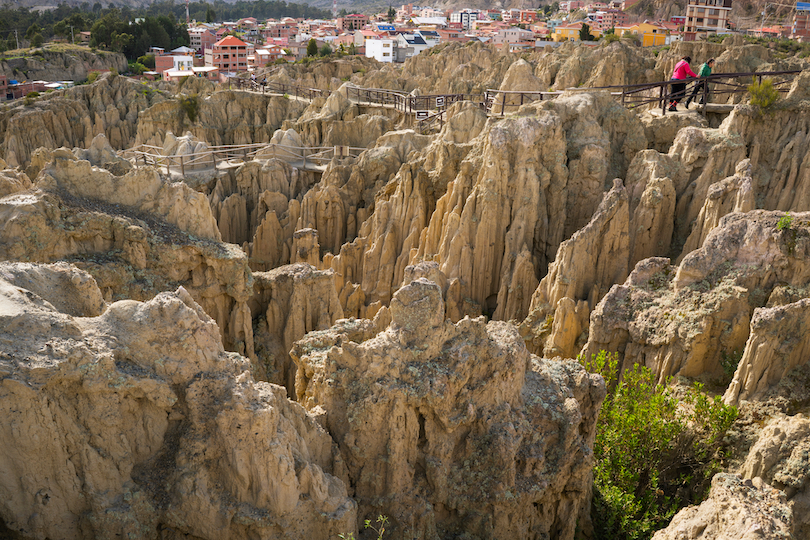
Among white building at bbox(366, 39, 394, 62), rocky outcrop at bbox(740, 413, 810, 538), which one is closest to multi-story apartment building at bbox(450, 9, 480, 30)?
white building at bbox(366, 39, 394, 62)

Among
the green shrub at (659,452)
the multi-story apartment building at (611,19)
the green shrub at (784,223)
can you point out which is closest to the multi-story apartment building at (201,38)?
the multi-story apartment building at (611,19)

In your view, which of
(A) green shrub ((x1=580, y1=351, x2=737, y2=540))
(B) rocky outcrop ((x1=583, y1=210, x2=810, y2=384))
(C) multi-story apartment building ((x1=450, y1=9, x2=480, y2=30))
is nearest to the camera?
(A) green shrub ((x1=580, y1=351, x2=737, y2=540))

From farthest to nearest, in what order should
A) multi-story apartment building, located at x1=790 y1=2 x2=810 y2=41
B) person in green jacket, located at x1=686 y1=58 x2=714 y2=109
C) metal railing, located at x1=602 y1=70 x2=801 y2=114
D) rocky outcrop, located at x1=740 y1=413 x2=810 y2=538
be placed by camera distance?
multi-story apartment building, located at x1=790 y1=2 x2=810 y2=41, person in green jacket, located at x1=686 y1=58 x2=714 y2=109, metal railing, located at x1=602 y1=70 x2=801 y2=114, rocky outcrop, located at x1=740 y1=413 x2=810 y2=538

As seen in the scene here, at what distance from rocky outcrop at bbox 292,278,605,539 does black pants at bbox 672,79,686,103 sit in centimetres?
1822

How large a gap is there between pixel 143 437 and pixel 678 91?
80.0 ft

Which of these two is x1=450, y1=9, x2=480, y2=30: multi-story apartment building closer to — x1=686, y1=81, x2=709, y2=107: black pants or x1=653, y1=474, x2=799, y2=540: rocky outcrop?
x1=686, y1=81, x2=709, y2=107: black pants

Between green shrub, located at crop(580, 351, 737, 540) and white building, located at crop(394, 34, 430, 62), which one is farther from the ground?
white building, located at crop(394, 34, 430, 62)

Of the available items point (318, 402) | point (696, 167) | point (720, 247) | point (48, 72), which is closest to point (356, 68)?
point (48, 72)

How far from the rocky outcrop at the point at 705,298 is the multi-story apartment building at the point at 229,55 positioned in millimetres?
93712

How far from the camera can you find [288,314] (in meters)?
16.0

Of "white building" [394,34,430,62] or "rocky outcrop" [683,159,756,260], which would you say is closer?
"rocky outcrop" [683,159,756,260]

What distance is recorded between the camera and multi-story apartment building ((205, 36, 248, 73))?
332 feet

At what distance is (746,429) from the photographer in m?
12.6

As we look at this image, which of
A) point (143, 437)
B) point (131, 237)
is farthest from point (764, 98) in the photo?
point (143, 437)
